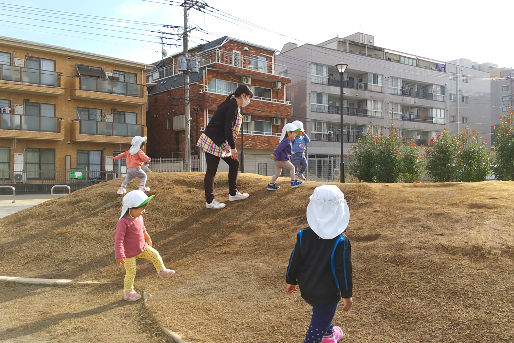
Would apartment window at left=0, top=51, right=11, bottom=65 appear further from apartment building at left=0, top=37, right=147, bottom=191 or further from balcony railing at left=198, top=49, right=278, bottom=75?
balcony railing at left=198, top=49, right=278, bottom=75

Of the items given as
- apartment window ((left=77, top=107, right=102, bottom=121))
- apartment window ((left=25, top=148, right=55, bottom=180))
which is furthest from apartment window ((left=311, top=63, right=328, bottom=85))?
apartment window ((left=25, top=148, right=55, bottom=180))

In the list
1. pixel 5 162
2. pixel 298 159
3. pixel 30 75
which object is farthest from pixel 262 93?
pixel 298 159

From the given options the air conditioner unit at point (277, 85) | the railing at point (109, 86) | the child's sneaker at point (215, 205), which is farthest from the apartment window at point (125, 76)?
the child's sneaker at point (215, 205)

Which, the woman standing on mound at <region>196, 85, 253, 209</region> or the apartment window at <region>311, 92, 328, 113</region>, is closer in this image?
the woman standing on mound at <region>196, 85, 253, 209</region>

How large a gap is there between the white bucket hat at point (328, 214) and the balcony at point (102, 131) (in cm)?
2790

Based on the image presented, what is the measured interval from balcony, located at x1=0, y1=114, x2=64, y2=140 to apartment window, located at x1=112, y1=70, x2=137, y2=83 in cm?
596

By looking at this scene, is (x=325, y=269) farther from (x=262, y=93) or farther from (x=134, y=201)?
(x=262, y=93)

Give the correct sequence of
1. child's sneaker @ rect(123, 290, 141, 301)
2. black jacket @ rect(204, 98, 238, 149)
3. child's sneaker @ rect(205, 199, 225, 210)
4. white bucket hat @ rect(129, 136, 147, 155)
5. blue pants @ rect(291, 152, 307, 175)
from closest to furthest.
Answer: child's sneaker @ rect(123, 290, 141, 301) < black jacket @ rect(204, 98, 238, 149) < child's sneaker @ rect(205, 199, 225, 210) < white bucket hat @ rect(129, 136, 147, 155) < blue pants @ rect(291, 152, 307, 175)

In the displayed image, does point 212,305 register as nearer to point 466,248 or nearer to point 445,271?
point 445,271

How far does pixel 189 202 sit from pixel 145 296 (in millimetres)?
3621

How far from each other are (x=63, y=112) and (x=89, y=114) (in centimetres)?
186

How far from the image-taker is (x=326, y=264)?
301cm

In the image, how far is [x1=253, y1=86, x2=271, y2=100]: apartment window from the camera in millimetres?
34800

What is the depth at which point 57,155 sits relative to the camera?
2742 centimetres
